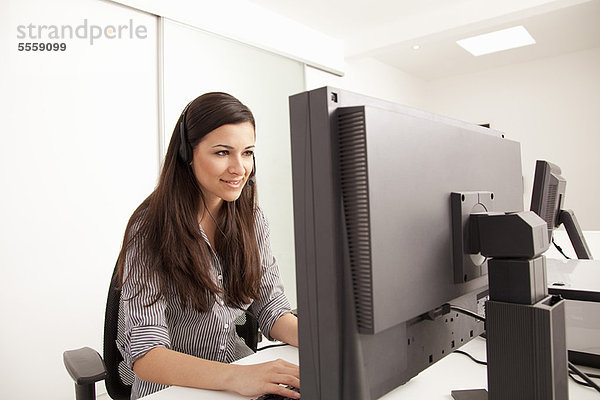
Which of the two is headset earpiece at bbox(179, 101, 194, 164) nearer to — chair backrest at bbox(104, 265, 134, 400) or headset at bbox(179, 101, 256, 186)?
headset at bbox(179, 101, 256, 186)

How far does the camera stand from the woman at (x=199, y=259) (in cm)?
109

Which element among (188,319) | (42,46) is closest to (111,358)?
(188,319)

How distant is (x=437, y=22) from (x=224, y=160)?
3.32 metres

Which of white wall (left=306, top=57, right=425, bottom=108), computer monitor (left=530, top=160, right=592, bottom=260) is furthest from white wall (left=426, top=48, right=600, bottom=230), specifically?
computer monitor (left=530, top=160, right=592, bottom=260)

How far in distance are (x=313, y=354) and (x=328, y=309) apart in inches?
2.4

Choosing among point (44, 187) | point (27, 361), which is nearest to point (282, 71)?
point (44, 187)

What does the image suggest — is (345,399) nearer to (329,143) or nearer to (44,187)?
(329,143)

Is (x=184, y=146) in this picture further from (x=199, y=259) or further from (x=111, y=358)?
(x=111, y=358)

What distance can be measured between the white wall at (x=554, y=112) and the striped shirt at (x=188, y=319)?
4.32 meters

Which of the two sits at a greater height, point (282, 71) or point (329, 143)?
point (282, 71)

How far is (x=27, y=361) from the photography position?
223 centimetres

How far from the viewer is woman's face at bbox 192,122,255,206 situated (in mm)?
1246

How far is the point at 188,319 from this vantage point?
1.22 meters

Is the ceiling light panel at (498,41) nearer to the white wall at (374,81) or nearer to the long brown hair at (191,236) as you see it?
the white wall at (374,81)
